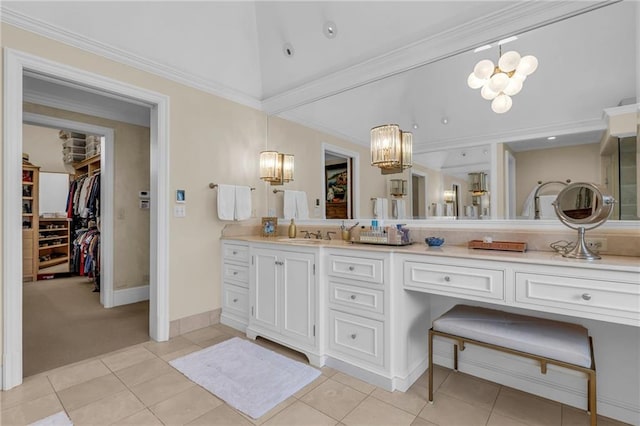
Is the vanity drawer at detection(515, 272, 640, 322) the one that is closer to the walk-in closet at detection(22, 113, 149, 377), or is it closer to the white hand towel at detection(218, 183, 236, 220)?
the white hand towel at detection(218, 183, 236, 220)

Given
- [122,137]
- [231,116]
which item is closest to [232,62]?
[231,116]

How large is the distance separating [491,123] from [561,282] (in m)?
1.16

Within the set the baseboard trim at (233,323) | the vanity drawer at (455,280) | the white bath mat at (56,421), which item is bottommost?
the white bath mat at (56,421)

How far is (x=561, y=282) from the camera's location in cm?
149

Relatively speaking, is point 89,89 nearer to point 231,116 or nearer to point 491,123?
point 231,116

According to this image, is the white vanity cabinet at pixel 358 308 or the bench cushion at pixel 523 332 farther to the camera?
the white vanity cabinet at pixel 358 308

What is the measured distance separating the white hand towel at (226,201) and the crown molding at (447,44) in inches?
46.4

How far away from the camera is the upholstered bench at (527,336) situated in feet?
4.75

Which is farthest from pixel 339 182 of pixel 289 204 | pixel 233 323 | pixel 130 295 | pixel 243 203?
pixel 130 295

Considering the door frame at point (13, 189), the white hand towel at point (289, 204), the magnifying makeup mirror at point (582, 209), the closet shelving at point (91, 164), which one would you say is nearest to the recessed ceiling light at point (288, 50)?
the white hand towel at point (289, 204)

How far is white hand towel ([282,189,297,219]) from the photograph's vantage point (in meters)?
3.41

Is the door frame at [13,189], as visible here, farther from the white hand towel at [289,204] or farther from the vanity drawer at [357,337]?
the vanity drawer at [357,337]

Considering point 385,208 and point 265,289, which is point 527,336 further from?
point 265,289

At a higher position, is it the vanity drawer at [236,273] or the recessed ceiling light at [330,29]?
the recessed ceiling light at [330,29]
